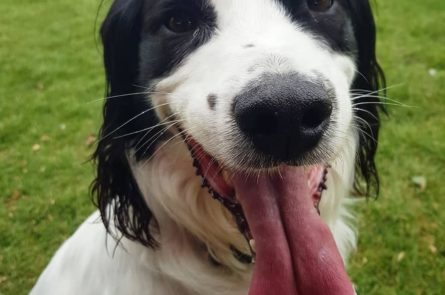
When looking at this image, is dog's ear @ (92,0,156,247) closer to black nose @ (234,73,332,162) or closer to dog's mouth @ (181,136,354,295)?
dog's mouth @ (181,136,354,295)

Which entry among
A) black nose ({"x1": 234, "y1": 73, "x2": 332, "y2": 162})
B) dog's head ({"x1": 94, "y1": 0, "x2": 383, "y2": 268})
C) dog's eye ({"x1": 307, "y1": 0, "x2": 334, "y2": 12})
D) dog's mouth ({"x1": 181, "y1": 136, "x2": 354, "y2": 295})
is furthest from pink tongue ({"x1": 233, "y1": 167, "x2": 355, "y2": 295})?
dog's eye ({"x1": 307, "y1": 0, "x2": 334, "y2": 12})

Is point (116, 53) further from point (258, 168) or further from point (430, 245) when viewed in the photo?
point (430, 245)

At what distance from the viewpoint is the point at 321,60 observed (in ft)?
6.55

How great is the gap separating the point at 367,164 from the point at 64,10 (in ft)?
24.5

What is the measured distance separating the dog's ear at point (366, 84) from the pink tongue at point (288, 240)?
21.5 inches

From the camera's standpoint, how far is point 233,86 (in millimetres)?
1845

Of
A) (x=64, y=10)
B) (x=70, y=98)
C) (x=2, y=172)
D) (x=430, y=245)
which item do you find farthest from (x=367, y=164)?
(x=64, y=10)

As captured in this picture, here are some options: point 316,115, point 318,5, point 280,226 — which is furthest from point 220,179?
point 318,5

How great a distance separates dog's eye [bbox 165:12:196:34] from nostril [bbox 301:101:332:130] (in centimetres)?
70

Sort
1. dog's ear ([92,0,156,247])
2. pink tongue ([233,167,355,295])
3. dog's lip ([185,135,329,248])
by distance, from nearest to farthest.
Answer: pink tongue ([233,167,355,295]), dog's lip ([185,135,329,248]), dog's ear ([92,0,156,247])

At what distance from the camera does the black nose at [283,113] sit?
1.72 m

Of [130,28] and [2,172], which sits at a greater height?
[130,28]

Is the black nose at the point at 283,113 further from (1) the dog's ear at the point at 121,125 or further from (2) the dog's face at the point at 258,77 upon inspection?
(1) the dog's ear at the point at 121,125

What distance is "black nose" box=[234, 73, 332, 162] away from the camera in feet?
5.65
